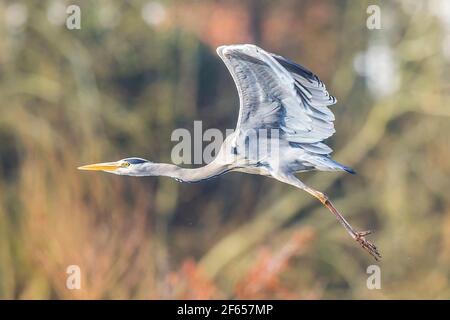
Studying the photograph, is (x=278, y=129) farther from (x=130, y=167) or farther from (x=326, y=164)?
(x=130, y=167)

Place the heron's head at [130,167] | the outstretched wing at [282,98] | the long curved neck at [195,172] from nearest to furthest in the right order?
the outstretched wing at [282,98]
the long curved neck at [195,172]
the heron's head at [130,167]

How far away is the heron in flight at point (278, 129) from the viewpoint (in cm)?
555

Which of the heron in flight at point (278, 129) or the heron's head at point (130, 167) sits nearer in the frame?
the heron in flight at point (278, 129)

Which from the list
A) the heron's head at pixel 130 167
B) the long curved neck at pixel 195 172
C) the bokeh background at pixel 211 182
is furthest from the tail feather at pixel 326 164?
the bokeh background at pixel 211 182

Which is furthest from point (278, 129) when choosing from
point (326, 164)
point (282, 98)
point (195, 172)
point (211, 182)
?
point (211, 182)

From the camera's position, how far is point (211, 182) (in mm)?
10945

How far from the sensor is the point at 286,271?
34.8 feet

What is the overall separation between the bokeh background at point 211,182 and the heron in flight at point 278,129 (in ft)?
14.3

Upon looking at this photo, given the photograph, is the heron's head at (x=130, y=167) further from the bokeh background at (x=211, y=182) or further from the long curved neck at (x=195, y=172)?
the bokeh background at (x=211, y=182)

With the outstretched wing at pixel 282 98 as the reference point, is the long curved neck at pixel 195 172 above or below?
below

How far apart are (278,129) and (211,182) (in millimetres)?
5215

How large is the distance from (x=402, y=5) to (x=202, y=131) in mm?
2557
